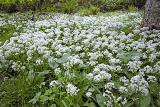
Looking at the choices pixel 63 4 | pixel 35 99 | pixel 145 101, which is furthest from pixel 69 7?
pixel 145 101

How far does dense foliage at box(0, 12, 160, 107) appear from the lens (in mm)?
5879

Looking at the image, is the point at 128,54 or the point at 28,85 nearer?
the point at 28,85

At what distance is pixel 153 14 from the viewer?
9.12m

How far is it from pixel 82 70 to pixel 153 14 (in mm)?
3108

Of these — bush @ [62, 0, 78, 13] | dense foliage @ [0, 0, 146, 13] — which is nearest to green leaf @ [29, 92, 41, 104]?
dense foliage @ [0, 0, 146, 13]

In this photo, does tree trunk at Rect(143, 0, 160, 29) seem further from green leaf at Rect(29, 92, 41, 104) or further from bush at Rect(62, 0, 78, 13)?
bush at Rect(62, 0, 78, 13)

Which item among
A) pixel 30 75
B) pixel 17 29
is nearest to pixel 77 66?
pixel 30 75

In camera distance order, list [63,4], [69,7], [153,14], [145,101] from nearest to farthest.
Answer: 1. [145,101]
2. [153,14]
3. [69,7]
4. [63,4]

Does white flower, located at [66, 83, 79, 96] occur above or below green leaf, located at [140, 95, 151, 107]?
above

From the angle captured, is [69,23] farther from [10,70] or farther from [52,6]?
[52,6]

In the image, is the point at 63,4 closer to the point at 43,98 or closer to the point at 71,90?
the point at 43,98

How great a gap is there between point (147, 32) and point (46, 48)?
2477mm

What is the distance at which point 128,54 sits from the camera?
7242 mm

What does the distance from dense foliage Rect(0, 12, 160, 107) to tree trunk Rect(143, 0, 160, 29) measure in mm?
307
